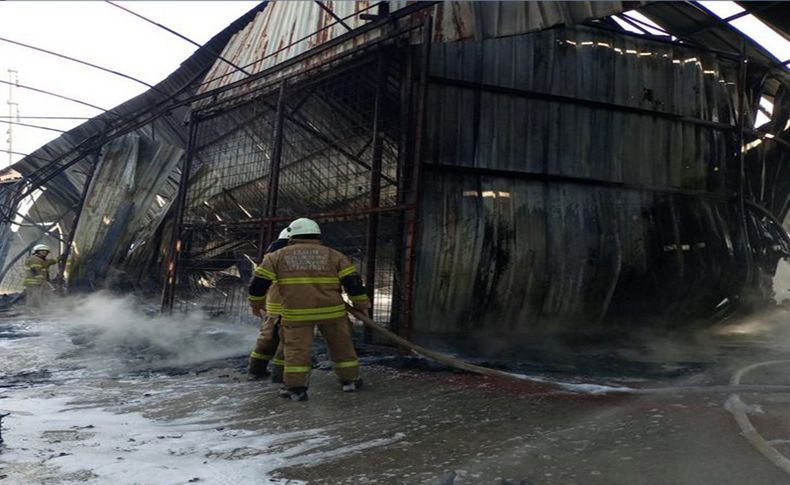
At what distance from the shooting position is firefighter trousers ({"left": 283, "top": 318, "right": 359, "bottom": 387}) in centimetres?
416

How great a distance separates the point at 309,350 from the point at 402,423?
45.5 inches

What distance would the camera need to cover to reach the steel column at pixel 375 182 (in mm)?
6084

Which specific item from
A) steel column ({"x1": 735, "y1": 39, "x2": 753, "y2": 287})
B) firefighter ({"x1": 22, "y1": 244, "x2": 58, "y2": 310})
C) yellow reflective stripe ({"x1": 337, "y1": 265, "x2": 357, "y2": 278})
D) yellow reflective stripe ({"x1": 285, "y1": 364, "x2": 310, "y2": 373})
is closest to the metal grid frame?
yellow reflective stripe ({"x1": 337, "y1": 265, "x2": 357, "y2": 278})

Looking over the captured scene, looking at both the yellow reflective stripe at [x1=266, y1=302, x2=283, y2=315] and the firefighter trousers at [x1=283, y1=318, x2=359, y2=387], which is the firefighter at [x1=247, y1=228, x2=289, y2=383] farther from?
the firefighter trousers at [x1=283, y1=318, x2=359, y2=387]

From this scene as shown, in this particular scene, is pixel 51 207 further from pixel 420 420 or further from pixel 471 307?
pixel 420 420

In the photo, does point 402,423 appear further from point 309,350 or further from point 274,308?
point 274,308

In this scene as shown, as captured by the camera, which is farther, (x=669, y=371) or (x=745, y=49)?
(x=745, y=49)

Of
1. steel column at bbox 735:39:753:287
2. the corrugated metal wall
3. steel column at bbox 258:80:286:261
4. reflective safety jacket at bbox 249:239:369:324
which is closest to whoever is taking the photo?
reflective safety jacket at bbox 249:239:369:324

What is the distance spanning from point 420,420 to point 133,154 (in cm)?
1114

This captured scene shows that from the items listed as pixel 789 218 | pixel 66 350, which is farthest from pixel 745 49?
pixel 66 350

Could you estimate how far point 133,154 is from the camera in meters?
11.9

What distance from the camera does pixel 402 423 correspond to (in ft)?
11.5

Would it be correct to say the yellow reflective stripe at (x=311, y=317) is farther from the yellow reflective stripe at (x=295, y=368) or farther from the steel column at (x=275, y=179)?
the steel column at (x=275, y=179)

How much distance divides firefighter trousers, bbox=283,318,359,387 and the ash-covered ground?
0.68 ft
